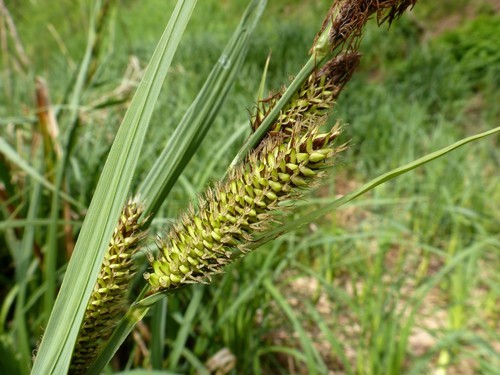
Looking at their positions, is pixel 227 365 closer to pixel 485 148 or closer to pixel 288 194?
pixel 288 194

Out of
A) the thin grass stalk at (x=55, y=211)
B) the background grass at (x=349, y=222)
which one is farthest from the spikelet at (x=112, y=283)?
the thin grass stalk at (x=55, y=211)

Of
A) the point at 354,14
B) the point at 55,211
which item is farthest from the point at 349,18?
the point at 55,211

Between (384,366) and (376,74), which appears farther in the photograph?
(376,74)

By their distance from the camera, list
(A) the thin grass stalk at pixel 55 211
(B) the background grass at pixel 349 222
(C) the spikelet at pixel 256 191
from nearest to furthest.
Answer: (C) the spikelet at pixel 256 191 → (A) the thin grass stalk at pixel 55 211 → (B) the background grass at pixel 349 222

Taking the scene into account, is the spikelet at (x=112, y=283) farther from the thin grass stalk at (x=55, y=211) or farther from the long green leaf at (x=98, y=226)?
the thin grass stalk at (x=55, y=211)

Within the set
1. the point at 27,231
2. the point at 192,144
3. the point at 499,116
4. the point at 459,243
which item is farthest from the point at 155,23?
the point at 192,144

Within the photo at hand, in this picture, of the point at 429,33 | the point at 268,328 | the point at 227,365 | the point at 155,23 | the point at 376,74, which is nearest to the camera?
the point at 227,365
